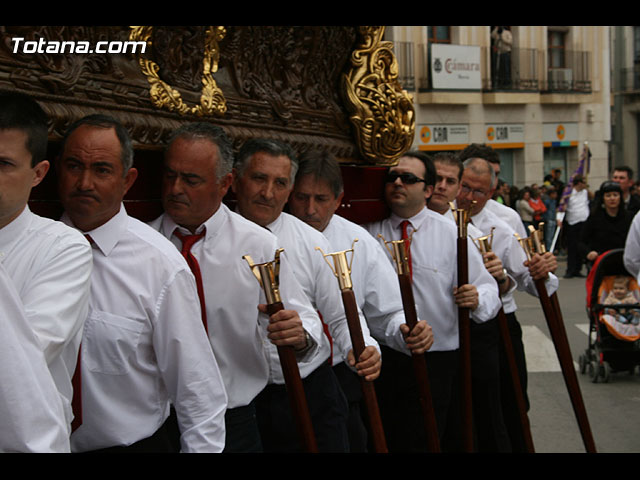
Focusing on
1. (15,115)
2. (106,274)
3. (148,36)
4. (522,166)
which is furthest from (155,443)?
(522,166)

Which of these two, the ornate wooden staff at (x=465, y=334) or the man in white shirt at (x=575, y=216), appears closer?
the ornate wooden staff at (x=465, y=334)

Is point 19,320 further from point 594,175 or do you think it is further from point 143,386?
point 594,175

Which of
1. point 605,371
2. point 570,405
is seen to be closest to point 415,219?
point 570,405

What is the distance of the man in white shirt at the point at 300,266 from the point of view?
2818 millimetres

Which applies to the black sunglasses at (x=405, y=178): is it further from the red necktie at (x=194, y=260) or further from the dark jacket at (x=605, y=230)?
the dark jacket at (x=605, y=230)

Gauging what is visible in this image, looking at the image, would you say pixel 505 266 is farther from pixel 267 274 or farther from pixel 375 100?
pixel 267 274

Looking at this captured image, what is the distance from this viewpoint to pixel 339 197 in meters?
3.30

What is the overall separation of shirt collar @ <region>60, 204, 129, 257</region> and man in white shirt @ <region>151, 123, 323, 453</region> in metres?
0.37

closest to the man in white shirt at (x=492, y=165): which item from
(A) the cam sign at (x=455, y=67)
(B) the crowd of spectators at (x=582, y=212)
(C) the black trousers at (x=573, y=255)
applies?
(B) the crowd of spectators at (x=582, y=212)

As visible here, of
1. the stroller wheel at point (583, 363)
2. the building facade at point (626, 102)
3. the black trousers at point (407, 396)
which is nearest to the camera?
the black trousers at point (407, 396)

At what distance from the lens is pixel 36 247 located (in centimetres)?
165

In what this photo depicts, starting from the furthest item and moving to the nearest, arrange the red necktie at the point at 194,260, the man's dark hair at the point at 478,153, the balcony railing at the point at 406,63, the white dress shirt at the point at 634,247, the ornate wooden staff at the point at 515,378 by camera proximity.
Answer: the balcony railing at the point at 406,63 < the white dress shirt at the point at 634,247 < the man's dark hair at the point at 478,153 < the ornate wooden staff at the point at 515,378 < the red necktie at the point at 194,260

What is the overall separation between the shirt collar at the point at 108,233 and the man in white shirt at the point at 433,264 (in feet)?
6.55

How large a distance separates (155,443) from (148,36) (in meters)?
1.24
